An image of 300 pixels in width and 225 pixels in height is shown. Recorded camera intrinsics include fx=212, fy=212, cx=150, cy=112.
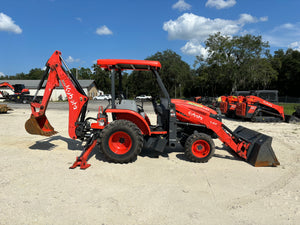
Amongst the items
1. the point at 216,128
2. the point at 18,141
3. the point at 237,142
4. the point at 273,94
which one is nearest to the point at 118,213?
the point at 216,128

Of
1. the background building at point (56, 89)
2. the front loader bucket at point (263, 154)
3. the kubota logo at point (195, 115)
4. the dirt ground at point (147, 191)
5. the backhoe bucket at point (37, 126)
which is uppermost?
the background building at point (56, 89)

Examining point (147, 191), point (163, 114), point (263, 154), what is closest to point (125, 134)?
point (163, 114)

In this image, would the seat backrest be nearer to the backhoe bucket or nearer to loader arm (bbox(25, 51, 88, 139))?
loader arm (bbox(25, 51, 88, 139))

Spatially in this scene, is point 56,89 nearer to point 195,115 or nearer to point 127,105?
point 127,105

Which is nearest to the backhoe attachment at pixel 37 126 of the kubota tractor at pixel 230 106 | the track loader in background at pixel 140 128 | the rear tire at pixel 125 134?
the track loader in background at pixel 140 128

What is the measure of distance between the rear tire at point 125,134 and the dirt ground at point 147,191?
0.67 feet

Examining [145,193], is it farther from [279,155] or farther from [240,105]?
[240,105]

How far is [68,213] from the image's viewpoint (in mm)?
2926

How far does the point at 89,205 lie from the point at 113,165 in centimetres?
162

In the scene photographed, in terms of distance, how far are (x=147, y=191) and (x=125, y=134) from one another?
157 cm

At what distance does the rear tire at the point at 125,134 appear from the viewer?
15.4ft

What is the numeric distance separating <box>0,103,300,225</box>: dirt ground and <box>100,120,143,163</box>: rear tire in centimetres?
20

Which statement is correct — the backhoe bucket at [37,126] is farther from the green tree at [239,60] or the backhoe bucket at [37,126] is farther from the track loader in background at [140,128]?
the green tree at [239,60]

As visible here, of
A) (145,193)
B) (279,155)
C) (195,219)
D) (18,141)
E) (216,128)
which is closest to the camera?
(195,219)
